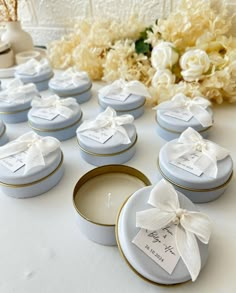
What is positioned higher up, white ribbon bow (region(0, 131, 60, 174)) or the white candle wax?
white ribbon bow (region(0, 131, 60, 174))

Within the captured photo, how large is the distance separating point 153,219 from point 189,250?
58 mm

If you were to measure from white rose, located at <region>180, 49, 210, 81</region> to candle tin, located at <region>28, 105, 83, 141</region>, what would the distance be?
0.30m

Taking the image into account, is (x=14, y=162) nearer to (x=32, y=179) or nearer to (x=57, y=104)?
(x=32, y=179)

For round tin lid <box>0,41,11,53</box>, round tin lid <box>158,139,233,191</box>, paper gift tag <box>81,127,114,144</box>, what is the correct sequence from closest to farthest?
round tin lid <box>158,139,233,191</box>, paper gift tag <box>81,127,114,144</box>, round tin lid <box>0,41,11,53</box>

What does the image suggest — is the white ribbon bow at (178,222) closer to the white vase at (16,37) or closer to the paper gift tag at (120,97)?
the paper gift tag at (120,97)

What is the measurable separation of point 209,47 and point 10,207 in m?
0.61

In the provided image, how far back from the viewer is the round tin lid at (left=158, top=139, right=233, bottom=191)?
427 millimetres

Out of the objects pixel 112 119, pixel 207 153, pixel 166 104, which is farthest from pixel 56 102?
pixel 207 153

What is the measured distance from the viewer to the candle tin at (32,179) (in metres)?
0.46

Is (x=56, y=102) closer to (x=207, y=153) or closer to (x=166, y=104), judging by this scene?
(x=166, y=104)

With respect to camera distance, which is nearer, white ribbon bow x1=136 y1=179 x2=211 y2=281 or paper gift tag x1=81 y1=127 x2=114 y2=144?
white ribbon bow x1=136 y1=179 x2=211 y2=281

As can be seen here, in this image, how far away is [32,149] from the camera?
496mm

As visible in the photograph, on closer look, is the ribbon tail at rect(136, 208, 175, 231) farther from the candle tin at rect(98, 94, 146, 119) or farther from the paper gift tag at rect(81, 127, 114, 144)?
the candle tin at rect(98, 94, 146, 119)

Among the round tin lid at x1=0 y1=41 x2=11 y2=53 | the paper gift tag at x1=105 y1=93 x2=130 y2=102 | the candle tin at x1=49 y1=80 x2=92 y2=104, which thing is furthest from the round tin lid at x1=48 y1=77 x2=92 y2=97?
the round tin lid at x1=0 y1=41 x2=11 y2=53
